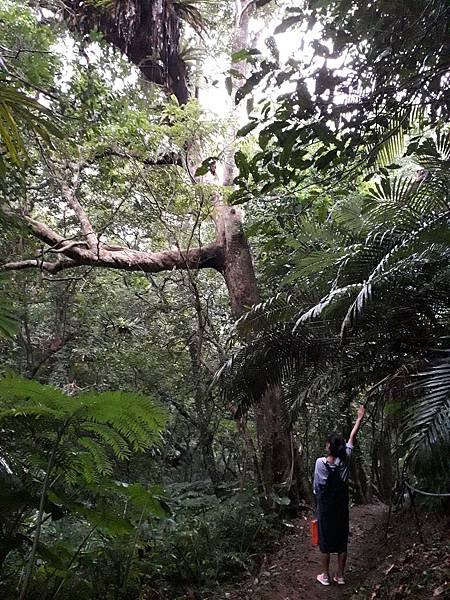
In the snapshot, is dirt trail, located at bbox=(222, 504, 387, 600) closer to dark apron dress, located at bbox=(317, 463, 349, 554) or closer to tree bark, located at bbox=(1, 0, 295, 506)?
dark apron dress, located at bbox=(317, 463, 349, 554)

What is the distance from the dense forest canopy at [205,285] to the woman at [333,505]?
0.43 meters

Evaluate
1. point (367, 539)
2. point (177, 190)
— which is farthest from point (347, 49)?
point (367, 539)

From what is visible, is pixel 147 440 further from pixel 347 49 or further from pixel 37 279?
pixel 37 279

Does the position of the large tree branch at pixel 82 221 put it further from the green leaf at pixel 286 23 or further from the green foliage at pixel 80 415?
the green foliage at pixel 80 415

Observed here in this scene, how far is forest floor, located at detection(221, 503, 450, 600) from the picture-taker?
3.48m

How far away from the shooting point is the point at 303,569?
197 inches

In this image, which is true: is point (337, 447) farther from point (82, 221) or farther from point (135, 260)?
point (82, 221)

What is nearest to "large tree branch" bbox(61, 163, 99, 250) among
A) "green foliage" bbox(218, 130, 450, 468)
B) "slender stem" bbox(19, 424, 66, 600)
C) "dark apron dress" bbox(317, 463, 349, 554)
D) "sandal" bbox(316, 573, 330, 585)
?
"green foliage" bbox(218, 130, 450, 468)

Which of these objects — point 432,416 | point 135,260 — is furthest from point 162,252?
point 432,416

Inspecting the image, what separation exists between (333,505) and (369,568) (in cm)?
80

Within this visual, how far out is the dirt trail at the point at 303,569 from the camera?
4.41 m

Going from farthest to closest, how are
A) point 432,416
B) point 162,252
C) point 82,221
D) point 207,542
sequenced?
1. point 162,252
2. point 82,221
3. point 207,542
4. point 432,416

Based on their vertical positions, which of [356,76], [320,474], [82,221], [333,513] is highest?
[82,221]

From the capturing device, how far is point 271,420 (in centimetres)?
673
